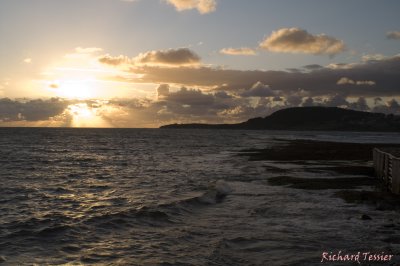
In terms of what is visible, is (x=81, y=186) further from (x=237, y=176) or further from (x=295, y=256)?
(x=295, y=256)

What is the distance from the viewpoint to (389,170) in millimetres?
25203

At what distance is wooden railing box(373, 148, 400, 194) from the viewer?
74.1 ft

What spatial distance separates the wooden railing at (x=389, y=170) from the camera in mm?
22594

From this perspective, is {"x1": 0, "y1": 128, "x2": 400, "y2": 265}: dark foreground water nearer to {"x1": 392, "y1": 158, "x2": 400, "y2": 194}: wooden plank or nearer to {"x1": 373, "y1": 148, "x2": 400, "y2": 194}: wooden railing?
{"x1": 392, "y1": 158, "x2": 400, "y2": 194}: wooden plank

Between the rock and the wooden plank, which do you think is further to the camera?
the wooden plank

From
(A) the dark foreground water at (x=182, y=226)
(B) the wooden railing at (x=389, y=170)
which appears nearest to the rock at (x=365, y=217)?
(A) the dark foreground water at (x=182, y=226)

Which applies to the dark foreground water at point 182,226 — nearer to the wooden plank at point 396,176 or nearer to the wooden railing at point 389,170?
the wooden plank at point 396,176

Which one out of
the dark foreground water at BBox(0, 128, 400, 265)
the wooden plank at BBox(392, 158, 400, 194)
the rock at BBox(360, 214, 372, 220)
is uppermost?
the wooden plank at BBox(392, 158, 400, 194)

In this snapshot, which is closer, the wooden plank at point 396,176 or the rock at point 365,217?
the rock at point 365,217

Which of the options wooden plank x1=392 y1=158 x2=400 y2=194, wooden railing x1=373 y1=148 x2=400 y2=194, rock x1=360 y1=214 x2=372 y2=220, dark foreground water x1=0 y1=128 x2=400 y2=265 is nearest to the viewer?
dark foreground water x1=0 y1=128 x2=400 y2=265

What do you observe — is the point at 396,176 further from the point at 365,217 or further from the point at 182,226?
the point at 182,226

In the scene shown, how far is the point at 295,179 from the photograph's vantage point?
30.8m

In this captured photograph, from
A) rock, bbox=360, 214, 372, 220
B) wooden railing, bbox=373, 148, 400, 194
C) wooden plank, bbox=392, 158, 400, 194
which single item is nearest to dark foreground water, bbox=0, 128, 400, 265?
rock, bbox=360, 214, 372, 220


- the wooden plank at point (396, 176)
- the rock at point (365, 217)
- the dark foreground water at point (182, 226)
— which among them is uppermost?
the wooden plank at point (396, 176)
